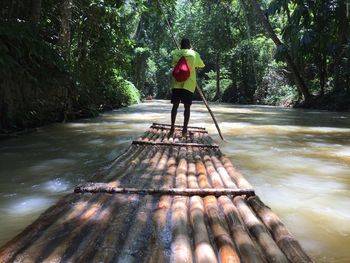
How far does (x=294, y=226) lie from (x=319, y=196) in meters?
0.99

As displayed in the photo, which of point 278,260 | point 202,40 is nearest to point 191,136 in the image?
point 278,260

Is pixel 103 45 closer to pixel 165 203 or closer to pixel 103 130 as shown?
pixel 103 130

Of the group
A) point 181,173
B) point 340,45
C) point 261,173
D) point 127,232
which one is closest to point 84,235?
point 127,232

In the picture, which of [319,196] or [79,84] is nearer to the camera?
[319,196]

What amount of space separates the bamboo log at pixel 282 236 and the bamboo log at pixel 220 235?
11.2 inches

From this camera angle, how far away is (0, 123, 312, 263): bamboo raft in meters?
2.21

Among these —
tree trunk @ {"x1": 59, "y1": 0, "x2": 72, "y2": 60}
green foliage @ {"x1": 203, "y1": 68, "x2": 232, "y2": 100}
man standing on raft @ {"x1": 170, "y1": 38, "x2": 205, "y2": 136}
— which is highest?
tree trunk @ {"x1": 59, "y1": 0, "x2": 72, "y2": 60}

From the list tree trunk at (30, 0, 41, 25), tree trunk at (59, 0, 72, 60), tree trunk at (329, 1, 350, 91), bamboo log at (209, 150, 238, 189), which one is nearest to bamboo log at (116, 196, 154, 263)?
bamboo log at (209, 150, 238, 189)

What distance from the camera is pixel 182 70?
6715mm

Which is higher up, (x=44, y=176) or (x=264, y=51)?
(x=264, y=51)

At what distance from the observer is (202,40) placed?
37125 millimetres

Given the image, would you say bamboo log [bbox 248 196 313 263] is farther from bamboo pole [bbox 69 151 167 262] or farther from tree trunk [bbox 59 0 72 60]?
tree trunk [bbox 59 0 72 60]

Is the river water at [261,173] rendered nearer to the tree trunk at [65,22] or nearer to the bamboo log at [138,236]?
the bamboo log at [138,236]

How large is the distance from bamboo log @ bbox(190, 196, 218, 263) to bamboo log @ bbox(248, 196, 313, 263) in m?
0.40
